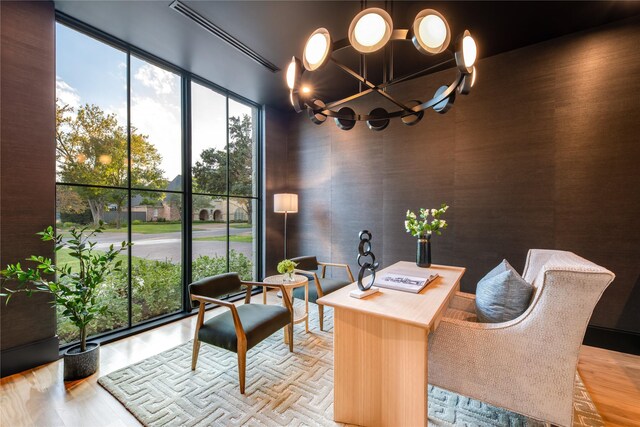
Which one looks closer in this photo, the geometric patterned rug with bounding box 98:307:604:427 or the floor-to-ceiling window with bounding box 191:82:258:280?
the geometric patterned rug with bounding box 98:307:604:427

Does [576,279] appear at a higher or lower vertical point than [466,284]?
higher

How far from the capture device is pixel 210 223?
3764mm

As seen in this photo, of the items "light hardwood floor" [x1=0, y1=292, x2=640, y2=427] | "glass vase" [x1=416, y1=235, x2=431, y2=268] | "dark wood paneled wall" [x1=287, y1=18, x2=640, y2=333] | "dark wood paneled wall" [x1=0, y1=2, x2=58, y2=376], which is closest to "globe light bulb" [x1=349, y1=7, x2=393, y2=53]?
"glass vase" [x1=416, y1=235, x2=431, y2=268]

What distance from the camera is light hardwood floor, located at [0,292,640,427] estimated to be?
1727 millimetres

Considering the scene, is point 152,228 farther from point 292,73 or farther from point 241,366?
point 292,73

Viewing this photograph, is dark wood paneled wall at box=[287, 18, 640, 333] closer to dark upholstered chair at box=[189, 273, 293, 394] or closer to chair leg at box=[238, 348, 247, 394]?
dark upholstered chair at box=[189, 273, 293, 394]

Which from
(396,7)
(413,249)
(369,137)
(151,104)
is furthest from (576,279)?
(151,104)

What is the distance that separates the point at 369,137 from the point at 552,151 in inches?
84.7

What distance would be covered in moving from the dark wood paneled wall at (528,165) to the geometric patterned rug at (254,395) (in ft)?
4.55

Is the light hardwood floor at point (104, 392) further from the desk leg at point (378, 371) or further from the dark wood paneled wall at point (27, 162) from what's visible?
the desk leg at point (378, 371)

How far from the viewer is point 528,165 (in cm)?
288

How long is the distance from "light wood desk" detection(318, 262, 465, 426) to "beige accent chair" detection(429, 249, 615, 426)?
0.81 ft

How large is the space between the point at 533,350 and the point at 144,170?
3.86 meters

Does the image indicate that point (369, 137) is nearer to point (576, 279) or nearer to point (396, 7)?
point (396, 7)
